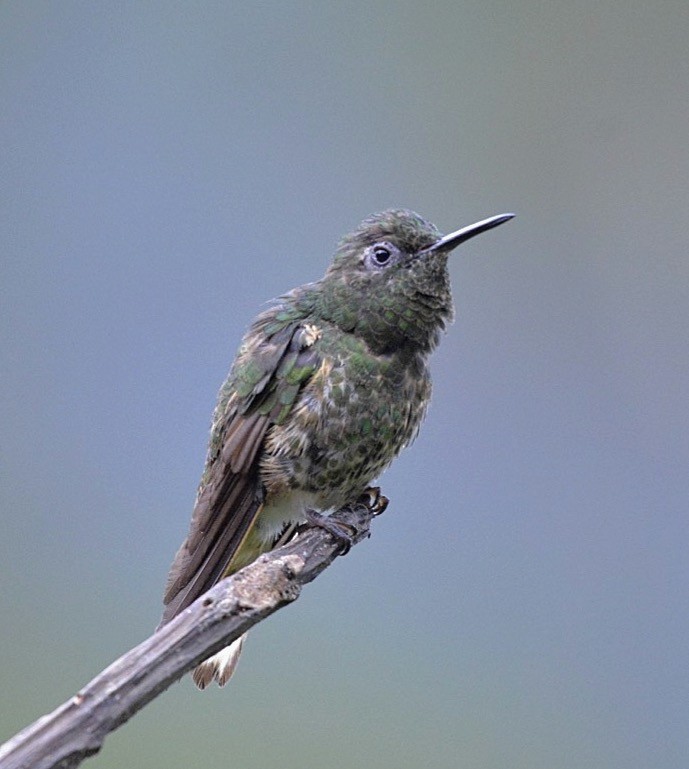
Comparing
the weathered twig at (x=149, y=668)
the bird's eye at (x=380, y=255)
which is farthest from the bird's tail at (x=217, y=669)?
the bird's eye at (x=380, y=255)

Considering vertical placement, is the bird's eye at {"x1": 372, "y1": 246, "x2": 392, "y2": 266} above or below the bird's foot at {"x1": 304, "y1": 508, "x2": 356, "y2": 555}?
above

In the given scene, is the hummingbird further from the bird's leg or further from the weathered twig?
the weathered twig

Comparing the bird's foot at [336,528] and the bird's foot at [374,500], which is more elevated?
the bird's foot at [374,500]

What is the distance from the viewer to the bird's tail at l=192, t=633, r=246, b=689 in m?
2.53

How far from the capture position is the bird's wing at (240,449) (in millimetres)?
2430

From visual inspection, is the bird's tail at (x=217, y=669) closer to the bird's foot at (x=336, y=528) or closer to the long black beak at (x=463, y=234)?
the bird's foot at (x=336, y=528)

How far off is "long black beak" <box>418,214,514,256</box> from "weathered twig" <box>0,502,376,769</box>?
0.99 m

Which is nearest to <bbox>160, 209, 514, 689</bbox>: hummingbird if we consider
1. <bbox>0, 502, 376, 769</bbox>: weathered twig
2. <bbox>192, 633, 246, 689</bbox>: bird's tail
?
<bbox>192, 633, 246, 689</bbox>: bird's tail

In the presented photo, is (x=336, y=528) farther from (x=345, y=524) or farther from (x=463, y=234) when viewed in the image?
(x=463, y=234)

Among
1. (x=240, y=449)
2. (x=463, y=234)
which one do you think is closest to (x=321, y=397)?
(x=240, y=449)

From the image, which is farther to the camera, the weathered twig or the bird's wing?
the bird's wing

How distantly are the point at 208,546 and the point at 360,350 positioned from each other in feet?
1.98

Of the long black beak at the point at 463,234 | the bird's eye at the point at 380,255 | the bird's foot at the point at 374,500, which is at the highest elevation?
the long black beak at the point at 463,234

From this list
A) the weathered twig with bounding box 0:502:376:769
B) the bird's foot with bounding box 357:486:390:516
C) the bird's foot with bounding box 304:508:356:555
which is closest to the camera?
the weathered twig with bounding box 0:502:376:769
